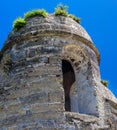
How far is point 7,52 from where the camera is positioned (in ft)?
35.2

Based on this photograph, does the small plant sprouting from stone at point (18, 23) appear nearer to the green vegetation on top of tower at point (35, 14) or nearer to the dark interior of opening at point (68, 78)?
the green vegetation on top of tower at point (35, 14)

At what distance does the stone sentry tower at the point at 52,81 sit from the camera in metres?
8.96

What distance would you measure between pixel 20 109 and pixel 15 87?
0.66 m

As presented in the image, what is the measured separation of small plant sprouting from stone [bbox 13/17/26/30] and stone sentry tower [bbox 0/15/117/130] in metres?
0.16

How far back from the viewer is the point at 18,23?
36.2 feet

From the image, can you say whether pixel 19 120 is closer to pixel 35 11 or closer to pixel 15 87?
pixel 15 87

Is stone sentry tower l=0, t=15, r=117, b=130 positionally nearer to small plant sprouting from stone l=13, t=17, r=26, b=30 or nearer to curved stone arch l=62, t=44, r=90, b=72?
curved stone arch l=62, t=44, r=90, b=72

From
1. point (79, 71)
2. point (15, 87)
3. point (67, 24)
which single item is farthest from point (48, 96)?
point (67, 24)

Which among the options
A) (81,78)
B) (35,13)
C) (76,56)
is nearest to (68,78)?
(76,56)

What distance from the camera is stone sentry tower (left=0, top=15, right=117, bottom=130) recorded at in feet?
29.4

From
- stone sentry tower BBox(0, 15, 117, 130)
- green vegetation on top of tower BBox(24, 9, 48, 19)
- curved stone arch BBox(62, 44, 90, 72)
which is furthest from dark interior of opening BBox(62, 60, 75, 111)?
green vegetation on top of tower BBox(24, 9, 48, 19)

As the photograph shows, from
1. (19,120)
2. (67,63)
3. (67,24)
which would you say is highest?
(67,24)

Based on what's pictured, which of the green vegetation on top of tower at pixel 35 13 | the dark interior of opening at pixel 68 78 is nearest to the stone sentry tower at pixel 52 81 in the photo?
the dark interior of opening at pixel 68 78

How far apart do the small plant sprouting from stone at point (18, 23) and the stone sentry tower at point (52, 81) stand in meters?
0.16
